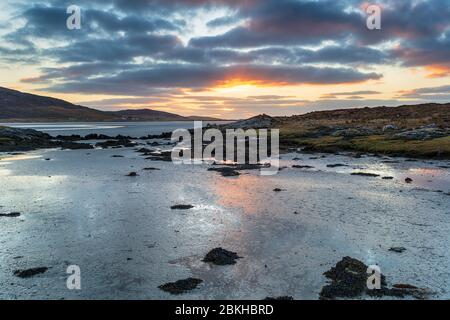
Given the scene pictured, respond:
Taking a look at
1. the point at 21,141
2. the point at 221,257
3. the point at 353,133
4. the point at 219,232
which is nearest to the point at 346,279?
the point at 221,257

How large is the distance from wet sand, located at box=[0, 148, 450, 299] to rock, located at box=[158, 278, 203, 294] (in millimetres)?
268

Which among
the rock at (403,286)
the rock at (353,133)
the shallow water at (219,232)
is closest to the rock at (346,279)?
the shallow water at (219,232)

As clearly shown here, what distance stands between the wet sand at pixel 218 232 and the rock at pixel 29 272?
1.10ft

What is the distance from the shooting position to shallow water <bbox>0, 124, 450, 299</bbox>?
1411cm

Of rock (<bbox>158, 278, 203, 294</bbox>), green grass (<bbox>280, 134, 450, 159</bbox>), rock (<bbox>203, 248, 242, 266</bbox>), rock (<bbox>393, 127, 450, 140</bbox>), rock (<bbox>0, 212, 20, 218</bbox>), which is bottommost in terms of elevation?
rock (<bbox>158, 278, 203, 294</bbox>)

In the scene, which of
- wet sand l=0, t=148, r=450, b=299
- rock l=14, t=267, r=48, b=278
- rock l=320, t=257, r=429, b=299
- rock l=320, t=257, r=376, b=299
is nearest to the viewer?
rock l=320, t=257, r=429, b=299

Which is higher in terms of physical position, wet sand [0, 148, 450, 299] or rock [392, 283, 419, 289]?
wet sand [0, 148, 450, 299]

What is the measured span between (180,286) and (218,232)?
6655 mm

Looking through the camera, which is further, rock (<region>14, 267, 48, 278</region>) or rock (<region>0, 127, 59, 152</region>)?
rock (<region>0, 127, 59, 152</region>)

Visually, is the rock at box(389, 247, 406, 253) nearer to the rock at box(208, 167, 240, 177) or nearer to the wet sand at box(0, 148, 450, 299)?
the wet sand at box(0, 148, 450, 299)

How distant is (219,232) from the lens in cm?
2019

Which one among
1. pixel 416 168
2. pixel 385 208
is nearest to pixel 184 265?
pixel 385 208

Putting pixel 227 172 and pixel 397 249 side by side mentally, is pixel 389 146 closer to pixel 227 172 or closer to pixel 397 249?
pixel 227 172

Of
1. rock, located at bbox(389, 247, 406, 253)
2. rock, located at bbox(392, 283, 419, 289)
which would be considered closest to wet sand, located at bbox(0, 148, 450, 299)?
rock, located at bbox(389, 247, 406, 253)
